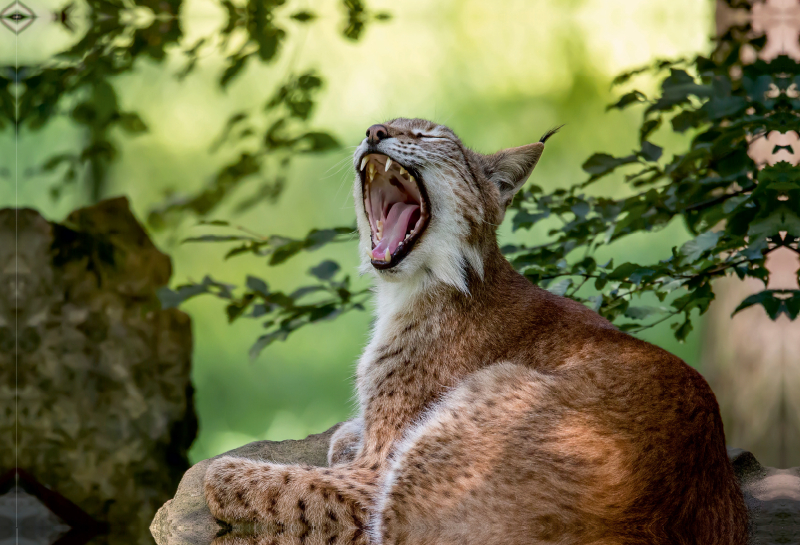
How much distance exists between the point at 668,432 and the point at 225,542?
193 cm

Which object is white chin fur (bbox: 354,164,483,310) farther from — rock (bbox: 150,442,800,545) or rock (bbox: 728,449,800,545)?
rock (bbox: 728,449,800,545)

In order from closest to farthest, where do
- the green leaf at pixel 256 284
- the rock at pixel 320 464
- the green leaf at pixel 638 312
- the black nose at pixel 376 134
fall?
the rock at pixel 320 464
the black nose at pixel 376 134
the green leaf at pixel 638 312
the green leaf at pixel 256 284

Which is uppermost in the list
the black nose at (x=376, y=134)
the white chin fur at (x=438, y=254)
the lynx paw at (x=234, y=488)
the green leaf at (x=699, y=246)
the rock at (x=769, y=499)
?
the black nose at (x=376, y=134)

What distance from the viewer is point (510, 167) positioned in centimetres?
461

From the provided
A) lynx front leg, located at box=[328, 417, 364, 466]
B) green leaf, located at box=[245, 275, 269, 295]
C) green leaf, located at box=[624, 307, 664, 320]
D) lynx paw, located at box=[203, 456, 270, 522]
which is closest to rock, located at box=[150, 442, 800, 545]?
lynx paw, located at box=[203, 456, 270, 522]

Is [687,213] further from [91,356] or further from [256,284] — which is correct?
[91,356]

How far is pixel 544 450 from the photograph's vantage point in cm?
354

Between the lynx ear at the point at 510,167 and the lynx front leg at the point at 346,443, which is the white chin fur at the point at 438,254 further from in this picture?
the lynx front leg at the point at 346,443

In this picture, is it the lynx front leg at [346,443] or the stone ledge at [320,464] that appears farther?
the lynx front leg at [346,443]

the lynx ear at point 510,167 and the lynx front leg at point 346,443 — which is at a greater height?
the lynx ear at point 510,167

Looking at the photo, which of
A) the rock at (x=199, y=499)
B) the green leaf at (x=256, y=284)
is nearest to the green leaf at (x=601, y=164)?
the green leaf at (x=256, y=284)

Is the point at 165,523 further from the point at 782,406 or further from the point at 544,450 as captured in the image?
the point at 782,406

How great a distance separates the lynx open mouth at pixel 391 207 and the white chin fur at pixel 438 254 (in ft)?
0.13

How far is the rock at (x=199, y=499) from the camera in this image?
161 inches
